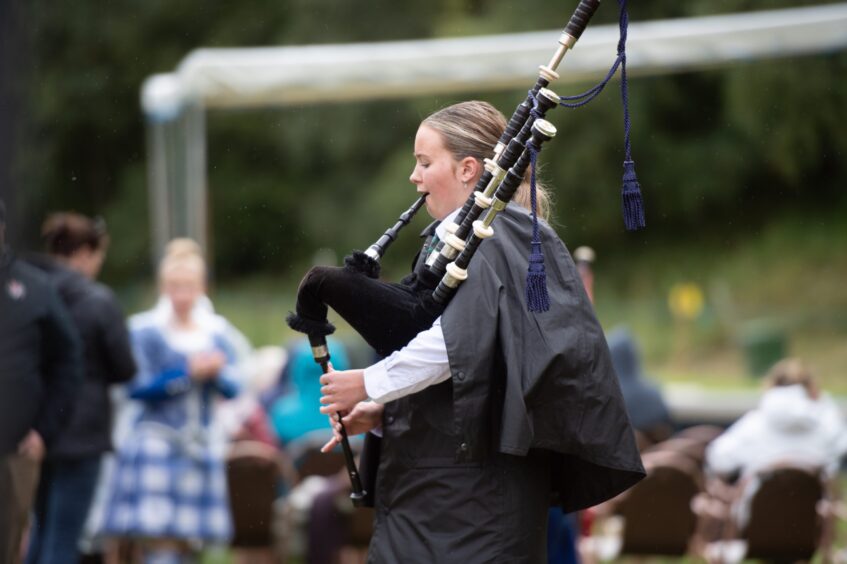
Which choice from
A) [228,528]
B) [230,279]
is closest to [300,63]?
[228,528]

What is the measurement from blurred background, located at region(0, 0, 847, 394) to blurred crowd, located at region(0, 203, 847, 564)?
827 millimetres

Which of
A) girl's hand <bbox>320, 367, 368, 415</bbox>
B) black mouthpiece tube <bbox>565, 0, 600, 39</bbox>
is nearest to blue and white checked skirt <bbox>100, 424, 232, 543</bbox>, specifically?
girl's hand <bbox>320, 367, 368, 415</bbox>

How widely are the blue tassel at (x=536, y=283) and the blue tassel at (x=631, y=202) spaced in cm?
25

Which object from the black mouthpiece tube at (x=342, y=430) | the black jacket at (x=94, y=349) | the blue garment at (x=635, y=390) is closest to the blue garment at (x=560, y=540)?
the black mouthpiece tube at (x=342, y=430)

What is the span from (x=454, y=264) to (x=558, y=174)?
589 inches

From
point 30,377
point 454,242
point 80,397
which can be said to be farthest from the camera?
point 80,397

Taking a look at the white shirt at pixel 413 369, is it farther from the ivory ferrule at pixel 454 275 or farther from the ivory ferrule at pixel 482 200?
the ivory ferrule at pixel 482 200

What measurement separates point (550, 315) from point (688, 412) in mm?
7185

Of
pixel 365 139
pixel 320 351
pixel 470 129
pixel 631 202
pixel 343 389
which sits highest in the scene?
pixel 365 139

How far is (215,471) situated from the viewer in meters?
6.06

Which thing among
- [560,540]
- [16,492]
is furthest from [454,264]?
[16,492]

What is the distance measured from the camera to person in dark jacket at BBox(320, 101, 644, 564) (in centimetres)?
284

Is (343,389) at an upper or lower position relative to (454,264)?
lower

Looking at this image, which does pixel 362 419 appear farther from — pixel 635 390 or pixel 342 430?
pixel 635 390
